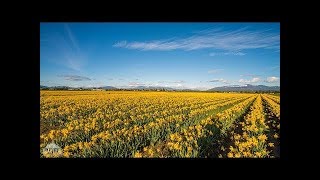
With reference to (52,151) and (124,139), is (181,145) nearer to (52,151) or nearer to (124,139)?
(124,139)

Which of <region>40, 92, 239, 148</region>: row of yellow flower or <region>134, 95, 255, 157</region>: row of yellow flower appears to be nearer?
<region>134, 95, 255, 157</region>: row of yellow flower

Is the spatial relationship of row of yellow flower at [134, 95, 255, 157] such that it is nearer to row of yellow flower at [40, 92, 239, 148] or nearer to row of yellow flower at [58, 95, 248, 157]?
row of yellow flower at [58, 95, 248, 157]

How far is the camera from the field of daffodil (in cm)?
373

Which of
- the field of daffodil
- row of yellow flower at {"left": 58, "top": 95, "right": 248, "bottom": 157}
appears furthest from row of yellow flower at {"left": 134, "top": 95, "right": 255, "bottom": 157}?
row of yellow flower at {"left": 58, "top": 95, "right": 248, "bottom": 157}

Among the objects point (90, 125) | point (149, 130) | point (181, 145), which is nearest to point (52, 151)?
point (90, 125)

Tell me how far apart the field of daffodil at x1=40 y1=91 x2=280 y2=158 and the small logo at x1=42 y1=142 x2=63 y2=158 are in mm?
17

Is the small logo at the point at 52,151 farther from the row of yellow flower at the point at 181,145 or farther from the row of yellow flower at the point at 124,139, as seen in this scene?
the row of yellow flower at the point at 181,145

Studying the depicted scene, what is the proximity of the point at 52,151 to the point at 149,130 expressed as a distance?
123 centimetres

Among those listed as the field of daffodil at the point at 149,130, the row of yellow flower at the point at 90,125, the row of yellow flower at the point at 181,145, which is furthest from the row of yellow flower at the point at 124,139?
the row of yellow flower at the point at 90,125

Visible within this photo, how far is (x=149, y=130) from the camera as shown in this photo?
4258 mm
